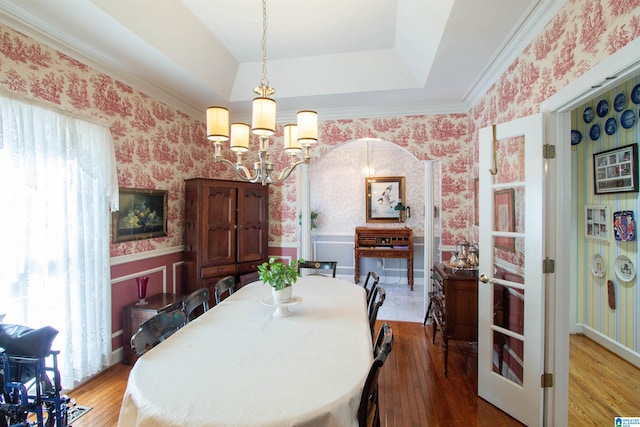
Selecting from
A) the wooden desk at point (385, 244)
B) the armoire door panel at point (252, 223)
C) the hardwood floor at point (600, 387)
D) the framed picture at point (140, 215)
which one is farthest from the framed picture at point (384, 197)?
the framed picture at point (140, 215)

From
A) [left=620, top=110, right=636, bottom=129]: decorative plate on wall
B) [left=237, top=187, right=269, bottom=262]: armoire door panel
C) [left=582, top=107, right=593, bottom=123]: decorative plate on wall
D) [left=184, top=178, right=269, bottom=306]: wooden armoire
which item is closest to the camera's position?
[left=620, top=110, right=636, bottom=129]: decorative plate on wall

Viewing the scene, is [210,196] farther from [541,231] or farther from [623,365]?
[623,365]

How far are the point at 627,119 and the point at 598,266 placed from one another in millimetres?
1456

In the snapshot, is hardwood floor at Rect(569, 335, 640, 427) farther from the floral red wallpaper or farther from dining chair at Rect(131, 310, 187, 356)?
dining chair at Rect(131, 310, 187, 356)

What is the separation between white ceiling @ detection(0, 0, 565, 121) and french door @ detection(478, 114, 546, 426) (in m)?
0.81

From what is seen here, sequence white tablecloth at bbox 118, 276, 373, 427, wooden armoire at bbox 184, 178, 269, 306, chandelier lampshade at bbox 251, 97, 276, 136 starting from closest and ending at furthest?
white tablecloth at bbox 118, 276, 373, 427, chandelier lampshade at bbox 251, 97, 276, 136, wooden armoire at bbox 184, 178, 269, 306

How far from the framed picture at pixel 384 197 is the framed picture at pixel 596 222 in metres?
2.98

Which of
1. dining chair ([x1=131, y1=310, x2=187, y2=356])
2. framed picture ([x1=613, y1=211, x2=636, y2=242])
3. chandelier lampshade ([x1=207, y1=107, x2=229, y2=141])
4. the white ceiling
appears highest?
the white ceiling

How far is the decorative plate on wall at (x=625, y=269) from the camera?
8.66 feet

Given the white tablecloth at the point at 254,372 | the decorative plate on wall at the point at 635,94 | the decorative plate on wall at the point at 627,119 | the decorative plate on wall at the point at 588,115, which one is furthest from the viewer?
the decorative plate on wall at the point at 588,115

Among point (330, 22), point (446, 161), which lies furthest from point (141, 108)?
point (446, 161)

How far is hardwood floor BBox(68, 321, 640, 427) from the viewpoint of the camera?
2049 millimetres

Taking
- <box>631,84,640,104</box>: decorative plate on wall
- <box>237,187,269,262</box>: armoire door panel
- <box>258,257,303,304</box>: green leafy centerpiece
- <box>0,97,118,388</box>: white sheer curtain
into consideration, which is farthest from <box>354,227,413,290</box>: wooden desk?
<box>0,97,118,388</box>: white sheer curtain

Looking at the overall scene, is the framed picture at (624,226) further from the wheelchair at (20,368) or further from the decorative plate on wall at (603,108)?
the wheelchair at (20,368)
